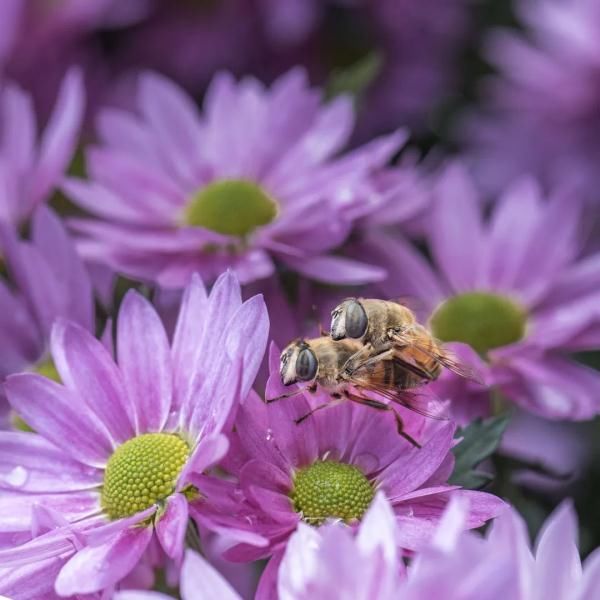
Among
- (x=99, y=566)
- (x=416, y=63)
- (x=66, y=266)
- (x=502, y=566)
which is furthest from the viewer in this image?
(x=416, y=63)

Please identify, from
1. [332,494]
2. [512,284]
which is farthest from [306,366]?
[512,284]

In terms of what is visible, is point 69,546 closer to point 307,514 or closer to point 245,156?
point 307,514

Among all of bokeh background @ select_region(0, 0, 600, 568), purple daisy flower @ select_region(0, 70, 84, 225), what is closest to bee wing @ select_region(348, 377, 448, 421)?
purple daisy flower @ select_region(0, 70, 84, 225)

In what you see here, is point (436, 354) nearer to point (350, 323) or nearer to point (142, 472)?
point (350, 323)

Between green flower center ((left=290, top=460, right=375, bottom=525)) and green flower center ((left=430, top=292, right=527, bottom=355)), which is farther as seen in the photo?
green flower center ((left=430, top=292, right=527, bottom=355))

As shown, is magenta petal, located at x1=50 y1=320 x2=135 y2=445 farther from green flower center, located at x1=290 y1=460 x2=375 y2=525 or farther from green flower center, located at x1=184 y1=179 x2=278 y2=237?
green flower center, located at x1=184 y1=179 x2=278 y2=237

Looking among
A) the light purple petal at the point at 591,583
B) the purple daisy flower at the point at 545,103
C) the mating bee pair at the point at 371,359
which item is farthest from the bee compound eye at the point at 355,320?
the purple daisy flower at the point at 545,103

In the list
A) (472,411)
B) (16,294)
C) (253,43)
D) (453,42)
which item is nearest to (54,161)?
(16,294)
